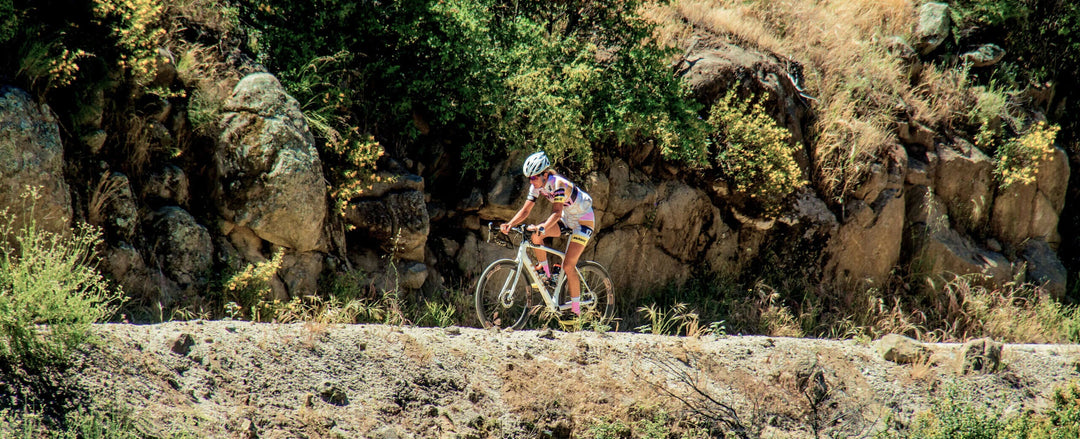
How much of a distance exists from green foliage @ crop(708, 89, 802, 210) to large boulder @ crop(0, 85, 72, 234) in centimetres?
783

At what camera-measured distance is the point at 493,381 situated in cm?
641

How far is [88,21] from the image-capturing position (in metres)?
7.01

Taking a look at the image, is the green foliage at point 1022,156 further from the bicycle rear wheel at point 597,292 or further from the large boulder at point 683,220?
the bicycle rear wheel at point 597,292

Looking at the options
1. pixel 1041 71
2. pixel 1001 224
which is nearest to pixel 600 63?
pixel 1001 224

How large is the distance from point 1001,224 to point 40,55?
1324cm

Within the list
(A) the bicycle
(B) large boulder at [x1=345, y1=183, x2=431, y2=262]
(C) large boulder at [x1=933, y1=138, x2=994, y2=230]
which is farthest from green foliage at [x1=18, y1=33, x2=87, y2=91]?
(C) large boulder at [x1=933, y1=138, x2=994, y2=230]

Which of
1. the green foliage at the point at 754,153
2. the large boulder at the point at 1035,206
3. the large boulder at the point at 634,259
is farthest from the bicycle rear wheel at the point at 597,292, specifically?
the large boulder at the point at 1035,206

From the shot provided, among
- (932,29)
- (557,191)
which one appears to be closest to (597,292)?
(557,191)

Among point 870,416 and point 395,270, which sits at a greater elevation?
point 395,270

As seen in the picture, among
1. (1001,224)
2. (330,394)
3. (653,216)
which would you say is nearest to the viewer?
(330,394)

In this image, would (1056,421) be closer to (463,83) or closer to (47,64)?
(463,83)

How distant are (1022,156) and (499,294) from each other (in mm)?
9507

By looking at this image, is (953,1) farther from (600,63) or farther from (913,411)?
(913,411)

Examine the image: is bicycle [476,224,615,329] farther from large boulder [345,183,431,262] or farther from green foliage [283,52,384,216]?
green foliage [283,52,384,216]
